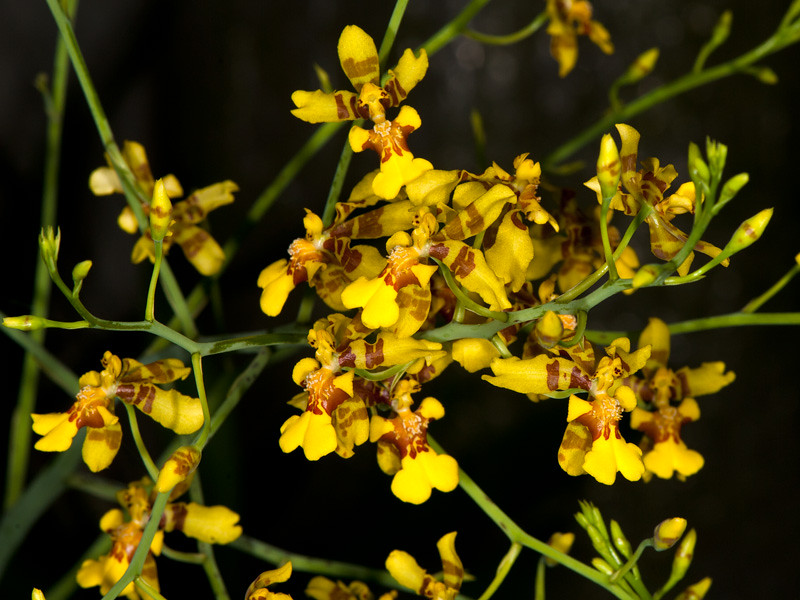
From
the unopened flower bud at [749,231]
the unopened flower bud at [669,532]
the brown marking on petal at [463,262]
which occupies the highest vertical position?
the brown marking on petal at [463,262]

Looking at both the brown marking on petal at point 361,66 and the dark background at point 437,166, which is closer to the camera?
the brown marking on petal at point 361,66

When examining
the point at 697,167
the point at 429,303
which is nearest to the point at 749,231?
the point at 697,167

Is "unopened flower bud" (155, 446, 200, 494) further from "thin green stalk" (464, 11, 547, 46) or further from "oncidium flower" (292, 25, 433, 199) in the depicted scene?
"thin green stalk" (464, 11, 547, 46)

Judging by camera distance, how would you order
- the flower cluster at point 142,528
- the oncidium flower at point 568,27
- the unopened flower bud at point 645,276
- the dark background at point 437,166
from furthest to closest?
the dark background at point 437,166
the oncidium flower at point 568,27
the flower cluster at point 142,528
the unopened flower bud at point 645,276

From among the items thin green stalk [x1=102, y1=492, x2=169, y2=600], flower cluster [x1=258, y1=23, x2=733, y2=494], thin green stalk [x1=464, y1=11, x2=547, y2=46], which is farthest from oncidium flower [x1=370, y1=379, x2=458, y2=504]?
thin green stalk [x1=464, y1=11, x2=547, y2=46]

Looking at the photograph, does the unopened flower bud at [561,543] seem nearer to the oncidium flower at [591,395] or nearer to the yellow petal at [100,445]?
the oncidium flower at [591,395]

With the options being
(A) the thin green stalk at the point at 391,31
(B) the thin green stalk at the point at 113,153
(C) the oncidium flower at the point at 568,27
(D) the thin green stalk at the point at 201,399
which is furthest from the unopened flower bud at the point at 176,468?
(C) the oncidium flower at the point at 568,27

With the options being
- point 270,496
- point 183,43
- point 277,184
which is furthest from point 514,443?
point 183,43
